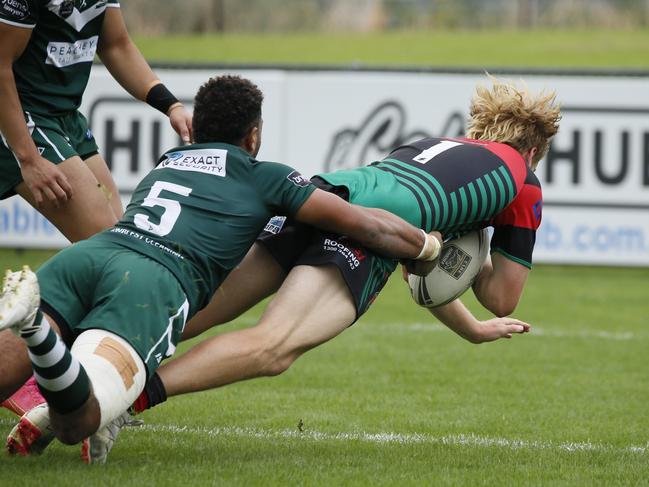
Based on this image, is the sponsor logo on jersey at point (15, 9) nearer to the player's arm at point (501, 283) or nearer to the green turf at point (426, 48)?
the player's arm at point (501, 283)

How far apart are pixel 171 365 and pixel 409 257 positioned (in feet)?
3.73

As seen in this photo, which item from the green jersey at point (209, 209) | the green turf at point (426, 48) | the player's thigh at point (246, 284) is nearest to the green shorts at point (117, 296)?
the green jersey at point (209, 209)

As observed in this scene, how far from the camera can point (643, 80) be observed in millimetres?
12477

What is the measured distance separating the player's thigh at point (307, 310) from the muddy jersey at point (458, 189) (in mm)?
393

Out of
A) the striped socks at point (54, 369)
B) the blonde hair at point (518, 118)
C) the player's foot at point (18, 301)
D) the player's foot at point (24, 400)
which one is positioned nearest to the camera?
the player's foot at point (18, 301)

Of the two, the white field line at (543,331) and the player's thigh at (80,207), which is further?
the white field line at (543,331)

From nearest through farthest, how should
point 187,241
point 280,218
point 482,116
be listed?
point 187,241 → point 280,218 → point 482,116

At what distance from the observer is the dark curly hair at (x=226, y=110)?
16.8 ft

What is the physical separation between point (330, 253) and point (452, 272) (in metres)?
0.80

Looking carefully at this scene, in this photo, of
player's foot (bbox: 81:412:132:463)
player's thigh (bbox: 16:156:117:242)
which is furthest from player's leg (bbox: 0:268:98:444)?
player's thigh (bbox: 16:156:117:242)

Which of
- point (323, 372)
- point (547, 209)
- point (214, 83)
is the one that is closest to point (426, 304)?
point (214, 83)

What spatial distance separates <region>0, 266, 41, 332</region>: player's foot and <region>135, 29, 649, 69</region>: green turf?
18464mm

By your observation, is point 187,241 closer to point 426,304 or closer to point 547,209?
point 426,304

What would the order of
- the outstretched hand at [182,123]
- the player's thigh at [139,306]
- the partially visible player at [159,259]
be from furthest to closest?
the outstretched hand at [182,123], the player's thigh at [139,306], the partially visible player at [159,259]
